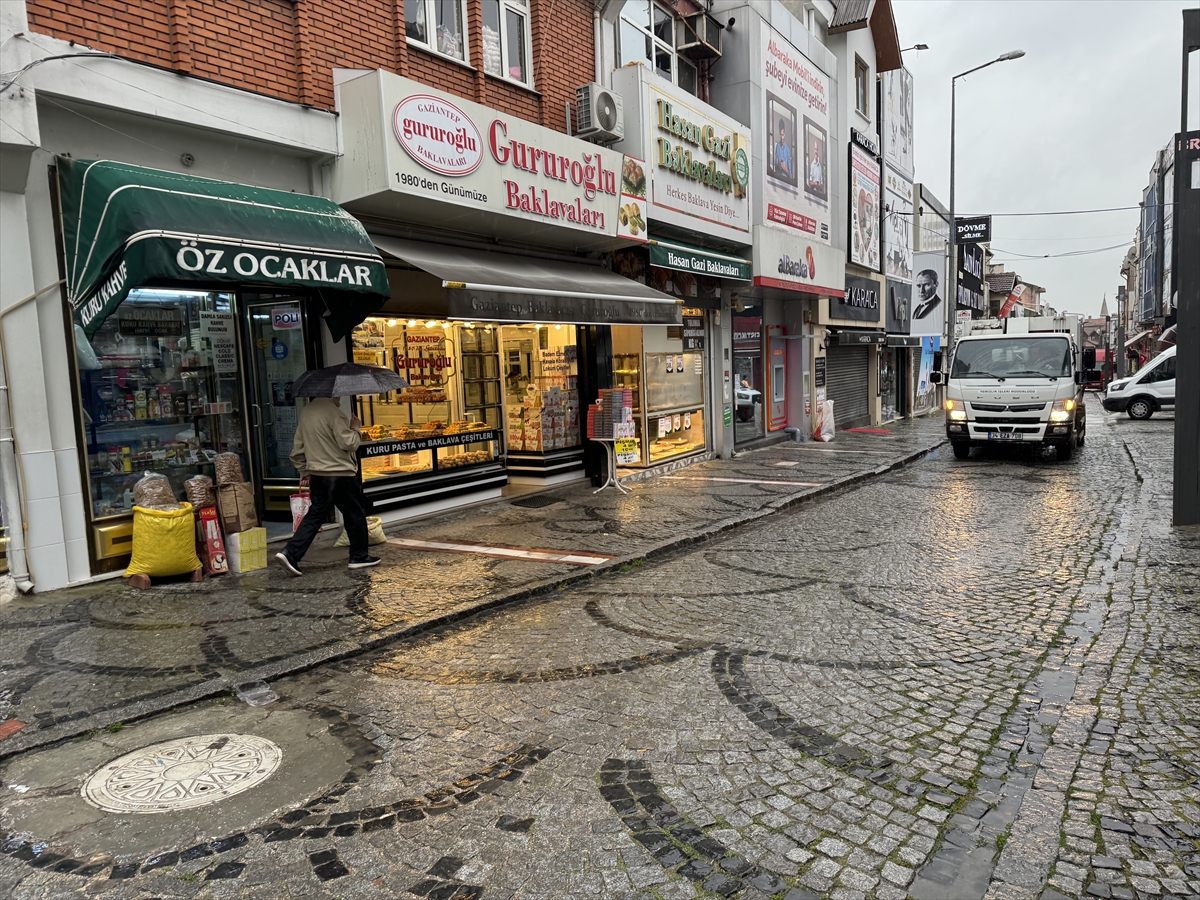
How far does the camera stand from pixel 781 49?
1697cm

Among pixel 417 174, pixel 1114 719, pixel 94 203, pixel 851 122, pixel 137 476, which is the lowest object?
pixel 1114 719

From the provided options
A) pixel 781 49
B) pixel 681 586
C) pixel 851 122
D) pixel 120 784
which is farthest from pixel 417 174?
pixel 851 122

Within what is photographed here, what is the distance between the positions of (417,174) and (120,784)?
21.3 ft

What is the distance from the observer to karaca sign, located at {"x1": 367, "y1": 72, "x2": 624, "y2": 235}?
8.24 meters

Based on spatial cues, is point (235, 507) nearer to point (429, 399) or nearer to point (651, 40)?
point (429, 399)

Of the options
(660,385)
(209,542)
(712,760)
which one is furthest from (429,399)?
(712,760)

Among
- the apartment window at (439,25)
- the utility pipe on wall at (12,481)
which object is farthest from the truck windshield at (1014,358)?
the utility pipe on wall at (12,481)

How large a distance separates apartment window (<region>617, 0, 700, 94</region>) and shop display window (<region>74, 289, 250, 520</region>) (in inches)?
325

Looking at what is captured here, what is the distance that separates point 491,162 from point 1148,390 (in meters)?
25.0

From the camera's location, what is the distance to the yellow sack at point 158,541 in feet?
22.6

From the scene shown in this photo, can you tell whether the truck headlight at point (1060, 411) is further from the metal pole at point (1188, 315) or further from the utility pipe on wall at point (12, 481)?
the utility pipe on wall at point (12, 481)

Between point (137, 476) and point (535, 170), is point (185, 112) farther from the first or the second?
point (535, 170)

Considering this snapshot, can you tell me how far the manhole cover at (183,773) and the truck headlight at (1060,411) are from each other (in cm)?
1405

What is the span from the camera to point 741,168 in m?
15.1
